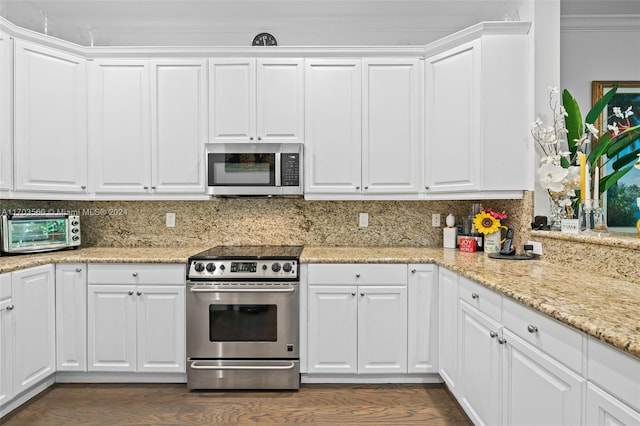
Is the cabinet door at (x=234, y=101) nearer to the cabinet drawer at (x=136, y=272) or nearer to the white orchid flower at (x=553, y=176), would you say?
the cabinet drawer at (x=136, y=272)

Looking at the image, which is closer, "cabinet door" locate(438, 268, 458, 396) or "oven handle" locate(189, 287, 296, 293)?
"cabinet door" locate(438, 268, 458, 396)

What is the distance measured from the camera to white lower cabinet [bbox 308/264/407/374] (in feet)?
8.67

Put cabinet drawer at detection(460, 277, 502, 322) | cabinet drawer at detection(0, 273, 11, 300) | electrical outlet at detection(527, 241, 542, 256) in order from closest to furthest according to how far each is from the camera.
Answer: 1. cabinet drawer at detection(460, 277, 502, 322)
2. cabinet drawer at detection(0, 273, 11, 300)
3. electrical outlet at detection(527, 241, 542, 256)

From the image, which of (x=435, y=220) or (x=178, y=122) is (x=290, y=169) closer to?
(x=178, y=122)

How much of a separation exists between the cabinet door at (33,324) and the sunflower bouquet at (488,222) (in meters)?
3.07

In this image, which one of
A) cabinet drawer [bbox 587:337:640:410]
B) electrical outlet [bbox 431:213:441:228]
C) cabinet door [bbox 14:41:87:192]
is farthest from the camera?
electrical outlet [bbox 431:213:441:228]

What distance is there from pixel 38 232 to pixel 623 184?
4.68m

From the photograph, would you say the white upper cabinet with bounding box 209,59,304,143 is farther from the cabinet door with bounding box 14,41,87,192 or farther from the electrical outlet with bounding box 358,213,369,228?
the cabinet door with bounding box 14,41,87,192

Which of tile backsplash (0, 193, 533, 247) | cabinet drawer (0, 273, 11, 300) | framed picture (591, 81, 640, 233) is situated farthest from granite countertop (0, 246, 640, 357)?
framed picture (591, 81, 640, 233)

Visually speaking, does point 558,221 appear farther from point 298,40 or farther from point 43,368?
point 43,368

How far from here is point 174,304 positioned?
2.65m

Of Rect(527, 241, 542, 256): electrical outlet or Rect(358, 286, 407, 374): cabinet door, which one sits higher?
Rect(527, 241, 542, 256): electrical outlet

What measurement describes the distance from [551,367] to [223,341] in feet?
6.58

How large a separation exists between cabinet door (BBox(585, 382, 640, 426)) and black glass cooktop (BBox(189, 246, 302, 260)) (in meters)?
1.81
